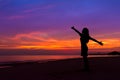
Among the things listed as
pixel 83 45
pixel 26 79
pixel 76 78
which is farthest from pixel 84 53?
pixel 26 79

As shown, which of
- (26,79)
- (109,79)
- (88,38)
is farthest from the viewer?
(88,38)

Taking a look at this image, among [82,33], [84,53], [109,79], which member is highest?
[82,33]

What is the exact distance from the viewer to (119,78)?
11.9 meters

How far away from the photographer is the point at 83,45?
49.9 feet

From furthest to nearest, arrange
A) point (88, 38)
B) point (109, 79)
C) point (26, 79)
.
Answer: point (88, 38) < point (26, 79) < point (109, 79)

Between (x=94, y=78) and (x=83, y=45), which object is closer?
(x=94, y=78)

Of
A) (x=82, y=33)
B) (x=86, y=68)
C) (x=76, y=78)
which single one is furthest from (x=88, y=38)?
(x=76, y=78)

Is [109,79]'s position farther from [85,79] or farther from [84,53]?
[84,53]

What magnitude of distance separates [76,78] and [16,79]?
282cm

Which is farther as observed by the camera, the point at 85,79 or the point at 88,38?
the point at 88,38

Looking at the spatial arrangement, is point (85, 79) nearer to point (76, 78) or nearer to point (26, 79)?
point (76, 78)

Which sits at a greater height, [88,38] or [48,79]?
[88,38]

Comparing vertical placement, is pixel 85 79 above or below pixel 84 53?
below

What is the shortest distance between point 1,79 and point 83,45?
16.7 ft
